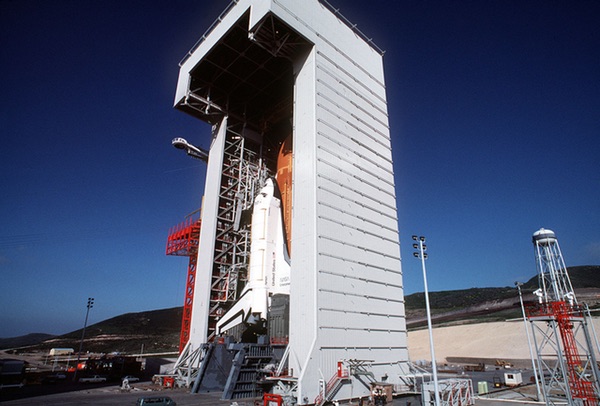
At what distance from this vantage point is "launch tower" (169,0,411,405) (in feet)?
67.4

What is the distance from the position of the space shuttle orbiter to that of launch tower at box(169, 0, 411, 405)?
0.09 m

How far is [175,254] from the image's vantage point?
3900cm

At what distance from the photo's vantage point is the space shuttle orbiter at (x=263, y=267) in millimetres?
25797

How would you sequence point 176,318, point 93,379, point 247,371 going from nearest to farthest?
point 247,371 → point 93,379 → point 176,318

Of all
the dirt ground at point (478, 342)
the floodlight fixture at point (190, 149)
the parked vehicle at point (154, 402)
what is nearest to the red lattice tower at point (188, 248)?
the floodlight fixture at point (190, 149)

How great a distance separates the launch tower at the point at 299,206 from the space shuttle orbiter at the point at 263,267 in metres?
0.09

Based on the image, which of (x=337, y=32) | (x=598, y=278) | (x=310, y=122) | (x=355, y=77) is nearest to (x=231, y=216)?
(x=310, y=122)

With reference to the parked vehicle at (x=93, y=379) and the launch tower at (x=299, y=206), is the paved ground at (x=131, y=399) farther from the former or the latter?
the parked vehicle at (x=93, y=379)

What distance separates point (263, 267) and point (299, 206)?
6660 millimetres

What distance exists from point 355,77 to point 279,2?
27.2 ft

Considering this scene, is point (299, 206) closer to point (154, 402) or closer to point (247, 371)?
point (247, 371)

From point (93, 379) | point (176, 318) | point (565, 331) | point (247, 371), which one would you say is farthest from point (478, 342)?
point (176, 318)

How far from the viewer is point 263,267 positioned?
26672 mm

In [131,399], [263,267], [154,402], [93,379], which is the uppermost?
[263,267]
